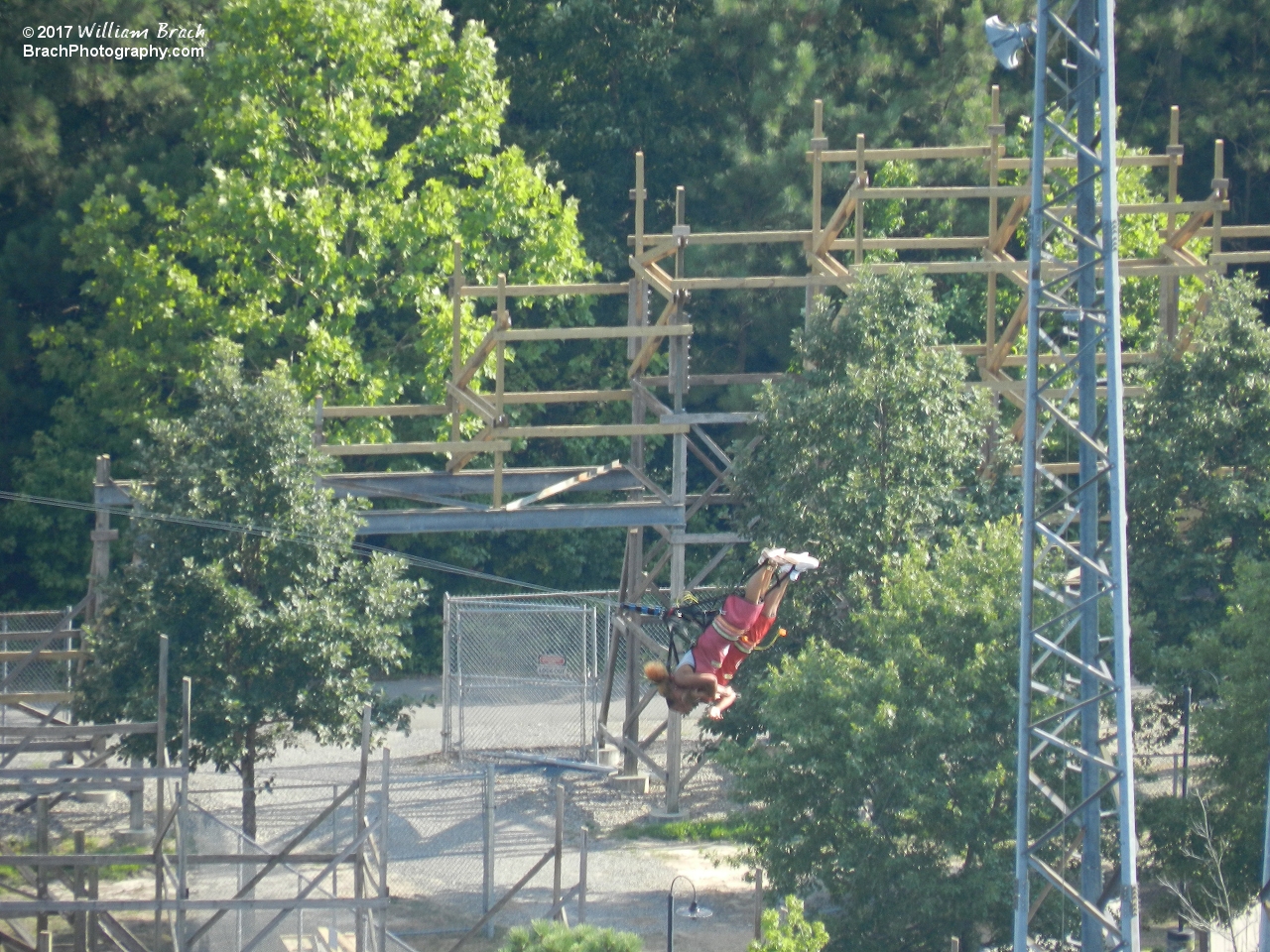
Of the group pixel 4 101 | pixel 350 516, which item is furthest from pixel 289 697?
pixel 4 101

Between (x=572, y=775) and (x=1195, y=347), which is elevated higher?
(x=1195, y=347)

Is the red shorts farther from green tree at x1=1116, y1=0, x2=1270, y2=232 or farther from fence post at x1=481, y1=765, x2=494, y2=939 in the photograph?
green tree at x1=1116, y1=0, x2=1270, y2=232

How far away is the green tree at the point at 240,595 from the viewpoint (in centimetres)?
1758

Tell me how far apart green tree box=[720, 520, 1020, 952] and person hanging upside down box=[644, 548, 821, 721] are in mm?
2022

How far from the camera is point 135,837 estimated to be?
793 inches

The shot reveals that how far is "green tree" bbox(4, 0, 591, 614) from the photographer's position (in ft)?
82.5

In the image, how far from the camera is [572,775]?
2283 cm

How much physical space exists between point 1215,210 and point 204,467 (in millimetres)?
12199

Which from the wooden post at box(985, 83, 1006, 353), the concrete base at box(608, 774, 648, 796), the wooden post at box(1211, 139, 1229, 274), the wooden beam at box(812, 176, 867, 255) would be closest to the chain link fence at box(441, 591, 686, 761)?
the concrete base at box(608, 774, 648, 796)

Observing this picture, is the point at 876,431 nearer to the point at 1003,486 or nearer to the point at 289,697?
the point at 1003,486

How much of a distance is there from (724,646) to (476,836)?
7.35m

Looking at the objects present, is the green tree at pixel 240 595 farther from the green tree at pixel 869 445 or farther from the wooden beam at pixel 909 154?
the wooden beam at pixel 909 154

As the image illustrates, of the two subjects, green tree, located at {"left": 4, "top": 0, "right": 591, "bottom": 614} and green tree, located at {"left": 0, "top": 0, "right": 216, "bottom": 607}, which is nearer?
green tree, located at {"left": 4, "top": 0, "right": 591, "bottom": 614}

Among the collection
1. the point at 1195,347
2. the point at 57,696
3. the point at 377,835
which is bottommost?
the point at 377,835
